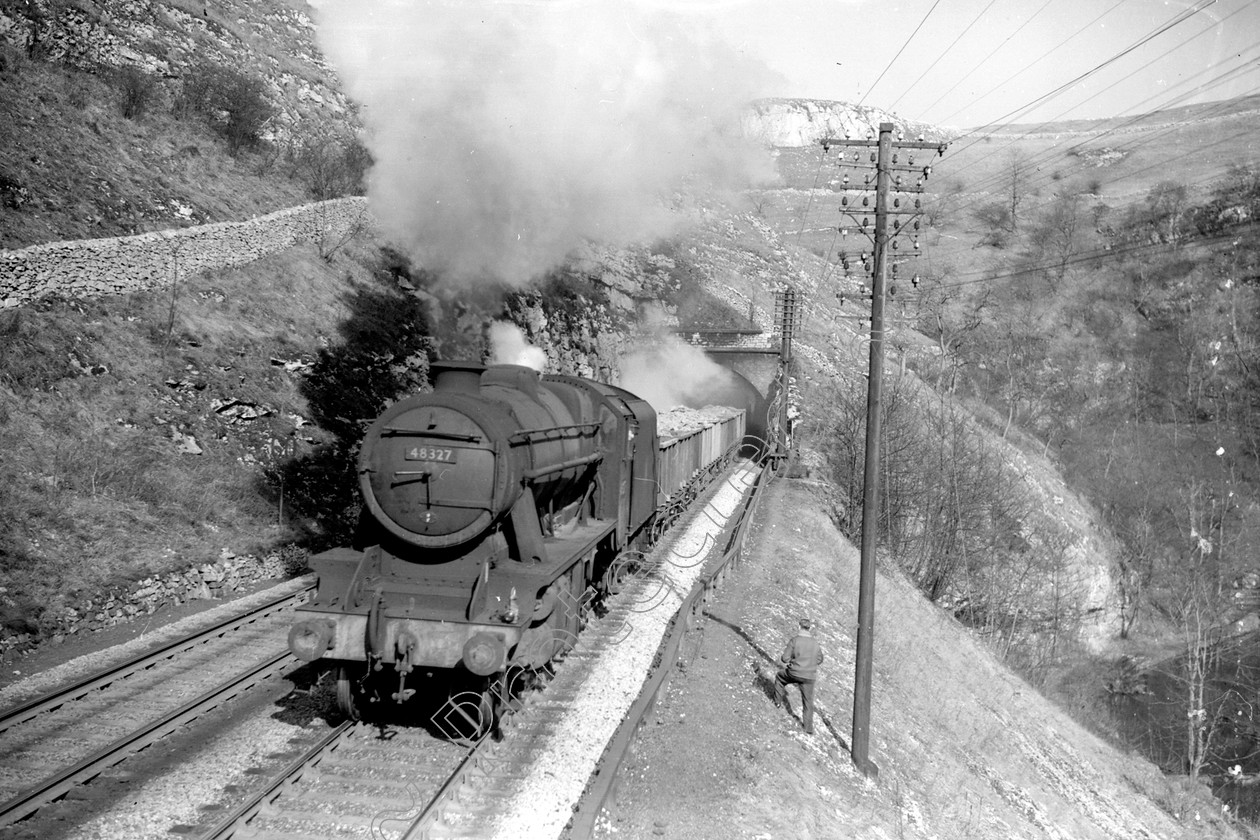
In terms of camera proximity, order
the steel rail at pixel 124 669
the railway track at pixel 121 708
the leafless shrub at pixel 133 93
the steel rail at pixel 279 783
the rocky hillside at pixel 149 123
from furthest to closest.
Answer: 1. the leafless shrub at pixel 133 93
2. the rocky hillside at pixel 149 123
3. the steel rail at pixel 124 669
4. the railway track at pixel 121 708
5. the steel rail at pixel 279 783

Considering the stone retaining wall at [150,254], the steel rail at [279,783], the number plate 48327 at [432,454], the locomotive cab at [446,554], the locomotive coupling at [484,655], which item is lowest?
the steel rail at [279,783]

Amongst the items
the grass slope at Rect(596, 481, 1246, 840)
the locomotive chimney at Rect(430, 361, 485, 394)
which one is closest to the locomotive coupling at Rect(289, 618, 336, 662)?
the locomotive chimney at Rect(430, 361, 485, 394)

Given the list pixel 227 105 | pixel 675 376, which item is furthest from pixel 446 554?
pixel 227 105

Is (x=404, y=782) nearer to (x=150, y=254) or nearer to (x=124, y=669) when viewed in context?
(x=124, y=669)

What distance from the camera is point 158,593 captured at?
12875 millimetres

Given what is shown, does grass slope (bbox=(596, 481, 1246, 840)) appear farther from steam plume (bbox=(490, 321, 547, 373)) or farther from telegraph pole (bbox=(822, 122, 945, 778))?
steam plume (bbox=(490, 321, 547, 373))

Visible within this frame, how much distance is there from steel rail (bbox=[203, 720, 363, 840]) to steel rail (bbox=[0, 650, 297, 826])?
163cm

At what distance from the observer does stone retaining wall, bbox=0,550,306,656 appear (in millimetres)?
11234

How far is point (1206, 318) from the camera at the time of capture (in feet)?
200

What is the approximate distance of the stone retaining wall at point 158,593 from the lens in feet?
36.9

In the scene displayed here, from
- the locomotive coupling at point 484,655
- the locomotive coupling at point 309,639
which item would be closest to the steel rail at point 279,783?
the locomotive coupling at point 309,639

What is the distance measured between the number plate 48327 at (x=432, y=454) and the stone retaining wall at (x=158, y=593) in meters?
6.72

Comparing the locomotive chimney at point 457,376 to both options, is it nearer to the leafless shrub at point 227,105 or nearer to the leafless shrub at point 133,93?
the leafless shrub at point 133,93

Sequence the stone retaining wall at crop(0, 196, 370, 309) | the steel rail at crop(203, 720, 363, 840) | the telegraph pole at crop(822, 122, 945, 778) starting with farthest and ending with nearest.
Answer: the stone retaining wall at crop(0, 196, 370, 309) < the telegraph pole at crop(822, 122, 945, 778) < the steel rail at crop(203, 720, 363, 840)
